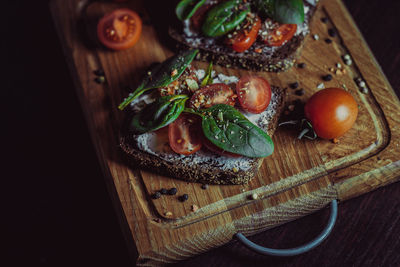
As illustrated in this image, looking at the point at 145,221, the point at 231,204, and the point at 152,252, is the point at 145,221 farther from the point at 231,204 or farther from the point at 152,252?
the point at 231,204

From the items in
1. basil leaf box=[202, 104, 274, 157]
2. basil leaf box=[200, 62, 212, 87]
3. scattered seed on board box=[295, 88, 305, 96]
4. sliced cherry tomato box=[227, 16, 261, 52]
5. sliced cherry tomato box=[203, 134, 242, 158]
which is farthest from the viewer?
scattered seed on board box=[295, 88, 305, 96]

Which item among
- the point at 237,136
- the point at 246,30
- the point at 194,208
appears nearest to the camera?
the point at 237,136

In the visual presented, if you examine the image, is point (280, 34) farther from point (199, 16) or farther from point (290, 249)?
point (290, 249)

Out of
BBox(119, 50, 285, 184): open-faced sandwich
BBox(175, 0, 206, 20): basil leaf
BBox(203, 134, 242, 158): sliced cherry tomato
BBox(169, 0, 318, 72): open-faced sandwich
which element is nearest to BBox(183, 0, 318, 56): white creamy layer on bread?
BBox(169, 0, 318, 72): open-faced sandwich

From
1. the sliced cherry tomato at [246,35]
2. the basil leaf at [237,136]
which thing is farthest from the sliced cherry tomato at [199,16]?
the basil leaf at [237,136]

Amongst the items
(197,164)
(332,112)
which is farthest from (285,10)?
(197,164)

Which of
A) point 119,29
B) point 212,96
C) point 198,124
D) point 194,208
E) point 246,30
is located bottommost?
point 194,208

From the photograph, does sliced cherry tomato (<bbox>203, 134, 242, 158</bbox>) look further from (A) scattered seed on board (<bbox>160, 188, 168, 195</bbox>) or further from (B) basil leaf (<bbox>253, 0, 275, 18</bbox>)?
(B) basil leaf (<bbox>253, 0, 275, 18</bbox>)
